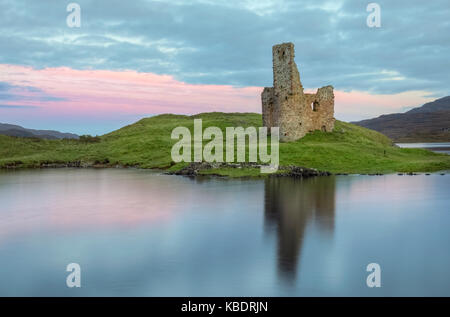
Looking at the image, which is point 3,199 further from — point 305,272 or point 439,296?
point 439,296

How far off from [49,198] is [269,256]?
1936cm

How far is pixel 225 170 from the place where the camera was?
39.0 m

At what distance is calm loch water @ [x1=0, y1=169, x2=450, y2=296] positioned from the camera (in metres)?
11.4

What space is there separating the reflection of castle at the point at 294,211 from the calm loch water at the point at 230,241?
68mm

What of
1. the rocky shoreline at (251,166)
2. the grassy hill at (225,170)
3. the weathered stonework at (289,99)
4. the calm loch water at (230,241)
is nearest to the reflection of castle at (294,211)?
the calm loch water at (230,241)

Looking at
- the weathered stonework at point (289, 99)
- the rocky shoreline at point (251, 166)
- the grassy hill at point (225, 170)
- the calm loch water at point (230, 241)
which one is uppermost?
the weathered stonework at point (289, 99)

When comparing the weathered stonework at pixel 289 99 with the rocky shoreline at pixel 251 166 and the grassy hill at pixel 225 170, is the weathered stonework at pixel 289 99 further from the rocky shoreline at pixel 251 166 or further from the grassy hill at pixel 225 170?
the rocky shoreline at pixel 251 166

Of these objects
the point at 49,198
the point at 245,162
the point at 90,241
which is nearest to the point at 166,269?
the point at 90,241

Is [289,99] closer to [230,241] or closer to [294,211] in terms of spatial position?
[294,211]

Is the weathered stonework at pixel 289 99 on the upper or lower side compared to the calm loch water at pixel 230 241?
upper

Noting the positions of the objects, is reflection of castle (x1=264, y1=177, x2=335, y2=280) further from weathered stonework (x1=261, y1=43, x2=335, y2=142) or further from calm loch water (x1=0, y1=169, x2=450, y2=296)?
weathered stonework (x1=261, y1=43, x2=335, y2=142)

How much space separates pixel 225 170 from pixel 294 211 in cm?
1789

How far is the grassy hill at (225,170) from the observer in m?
40.8

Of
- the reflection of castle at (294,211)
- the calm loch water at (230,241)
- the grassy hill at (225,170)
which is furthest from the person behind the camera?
the grassy hill at (225,170)
